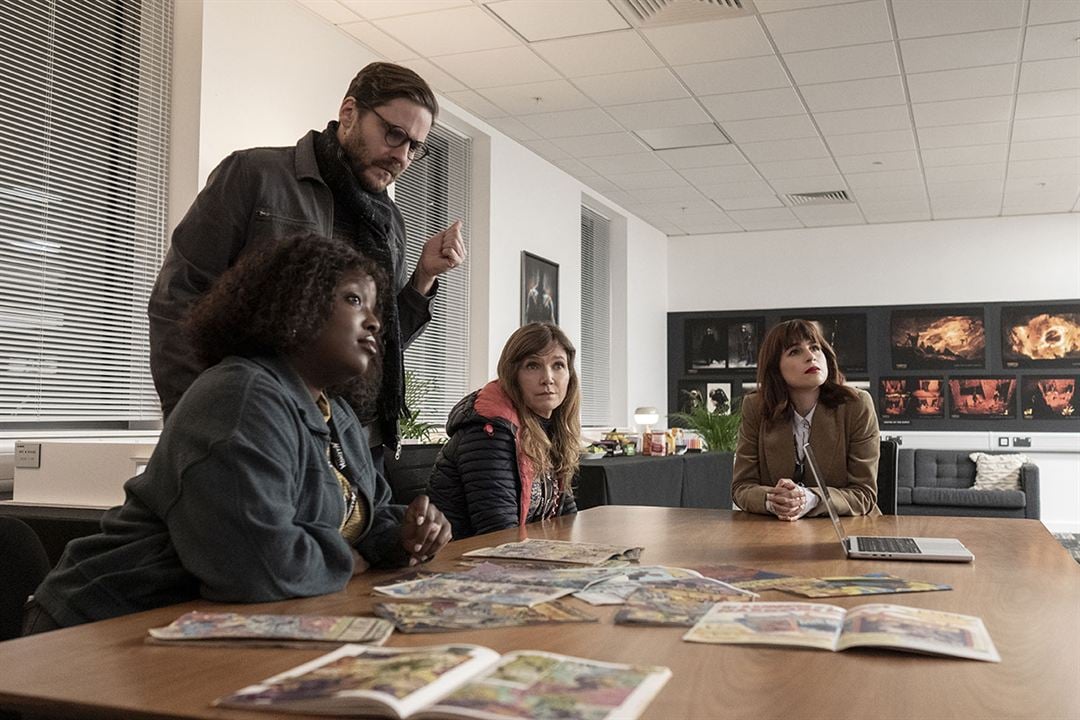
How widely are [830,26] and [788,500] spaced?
3.11m

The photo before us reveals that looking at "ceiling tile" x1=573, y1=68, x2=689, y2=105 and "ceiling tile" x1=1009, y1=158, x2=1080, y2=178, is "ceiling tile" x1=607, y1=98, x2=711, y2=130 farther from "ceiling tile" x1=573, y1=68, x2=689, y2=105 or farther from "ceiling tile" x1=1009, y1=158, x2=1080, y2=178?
"ceiling tile" x1=1009, y1=158, x2=1080, y2=178

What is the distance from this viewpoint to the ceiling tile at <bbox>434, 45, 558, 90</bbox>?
5.43 m

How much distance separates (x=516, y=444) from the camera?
2.78 meters

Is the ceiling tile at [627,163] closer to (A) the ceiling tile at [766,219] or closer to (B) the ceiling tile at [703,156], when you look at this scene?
A: (B) the ceiling tile at [703,156]

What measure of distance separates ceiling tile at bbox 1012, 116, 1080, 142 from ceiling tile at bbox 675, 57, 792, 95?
1.82m

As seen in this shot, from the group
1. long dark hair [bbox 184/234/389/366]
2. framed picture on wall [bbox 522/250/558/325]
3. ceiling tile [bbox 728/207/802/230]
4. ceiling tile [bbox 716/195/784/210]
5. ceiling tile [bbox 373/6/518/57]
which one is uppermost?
ceiling tile [bbox 373/6/518/57]

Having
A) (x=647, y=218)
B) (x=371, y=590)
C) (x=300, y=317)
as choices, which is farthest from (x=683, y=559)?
(x=647, y=218)

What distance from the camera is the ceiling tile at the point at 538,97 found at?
5926 millimetres

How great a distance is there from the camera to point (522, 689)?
3.07ft

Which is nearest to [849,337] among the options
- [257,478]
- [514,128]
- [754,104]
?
[754,104]

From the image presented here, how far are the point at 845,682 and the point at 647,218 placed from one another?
880cm

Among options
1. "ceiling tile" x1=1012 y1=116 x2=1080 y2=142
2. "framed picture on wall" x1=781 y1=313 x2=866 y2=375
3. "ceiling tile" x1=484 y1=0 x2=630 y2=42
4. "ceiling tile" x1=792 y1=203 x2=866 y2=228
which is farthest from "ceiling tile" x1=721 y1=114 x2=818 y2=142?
"framed picture on wall" x1=781 y1=313 x2=866 y2=375

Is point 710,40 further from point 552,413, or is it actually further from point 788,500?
point 788,500

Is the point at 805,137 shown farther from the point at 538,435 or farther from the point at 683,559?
the point at 683,559
